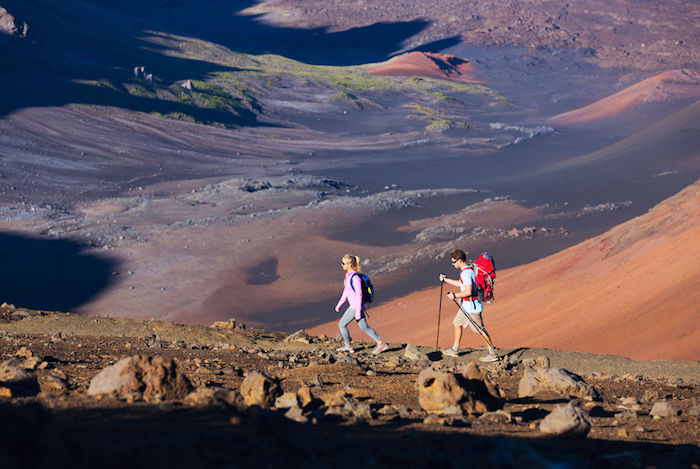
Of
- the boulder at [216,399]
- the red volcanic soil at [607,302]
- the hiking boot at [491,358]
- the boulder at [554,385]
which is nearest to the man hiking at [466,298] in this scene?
the hiking boot at [491,358]

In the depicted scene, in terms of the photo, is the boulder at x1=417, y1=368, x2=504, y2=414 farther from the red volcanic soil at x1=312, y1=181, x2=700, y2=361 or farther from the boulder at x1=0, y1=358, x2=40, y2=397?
the red volcanic soil at x1=312, y1=181, x2=700, y2=361

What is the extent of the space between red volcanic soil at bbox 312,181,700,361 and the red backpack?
531 centimetres

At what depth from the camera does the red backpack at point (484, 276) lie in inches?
325

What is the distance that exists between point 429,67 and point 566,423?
7770 cm

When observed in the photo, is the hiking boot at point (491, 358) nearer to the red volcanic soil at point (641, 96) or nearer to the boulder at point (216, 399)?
the boulder at point (216, 399)

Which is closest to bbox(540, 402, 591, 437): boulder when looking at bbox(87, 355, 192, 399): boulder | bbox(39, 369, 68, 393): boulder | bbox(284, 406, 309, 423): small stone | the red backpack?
bbox(284, 406, 309, 423): small stone

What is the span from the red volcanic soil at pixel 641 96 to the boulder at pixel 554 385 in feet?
187

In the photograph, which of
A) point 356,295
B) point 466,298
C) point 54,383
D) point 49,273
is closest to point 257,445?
point 54,383

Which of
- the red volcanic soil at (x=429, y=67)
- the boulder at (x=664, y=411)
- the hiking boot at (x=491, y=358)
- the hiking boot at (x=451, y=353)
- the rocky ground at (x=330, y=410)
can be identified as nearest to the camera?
the rocky ground at (x=330, y=410)

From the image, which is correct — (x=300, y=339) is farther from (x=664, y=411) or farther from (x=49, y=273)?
(x=49, y=273)

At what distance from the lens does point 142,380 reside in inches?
174

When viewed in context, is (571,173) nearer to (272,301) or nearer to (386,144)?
(386,144)

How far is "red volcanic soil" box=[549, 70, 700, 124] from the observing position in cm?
6156

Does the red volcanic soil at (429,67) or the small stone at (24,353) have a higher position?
the red volcanic soil at (429,67)
